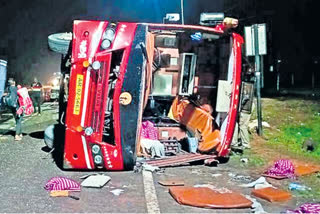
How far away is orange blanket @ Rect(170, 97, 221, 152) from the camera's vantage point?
27.2ft

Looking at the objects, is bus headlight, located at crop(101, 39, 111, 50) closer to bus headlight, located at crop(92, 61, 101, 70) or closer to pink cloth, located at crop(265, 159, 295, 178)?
bus headlight, located at crop(92, 61, 101, 70)

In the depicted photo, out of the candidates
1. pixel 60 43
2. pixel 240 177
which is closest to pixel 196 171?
pixel 240 177

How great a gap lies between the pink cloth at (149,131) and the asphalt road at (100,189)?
1.28 meters

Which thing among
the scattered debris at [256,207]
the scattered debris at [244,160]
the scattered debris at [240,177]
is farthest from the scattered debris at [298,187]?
the scattered debris at [244,160]

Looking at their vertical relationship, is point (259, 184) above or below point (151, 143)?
below

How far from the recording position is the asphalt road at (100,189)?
17.2 feet

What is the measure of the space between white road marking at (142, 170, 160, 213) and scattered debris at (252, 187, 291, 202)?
1.34 metres

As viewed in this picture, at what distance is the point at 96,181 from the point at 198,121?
3127mm

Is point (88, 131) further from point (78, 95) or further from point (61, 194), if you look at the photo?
point (61, 194)

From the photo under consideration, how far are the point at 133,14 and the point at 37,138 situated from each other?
28306mm

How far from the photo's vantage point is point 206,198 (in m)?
5.61

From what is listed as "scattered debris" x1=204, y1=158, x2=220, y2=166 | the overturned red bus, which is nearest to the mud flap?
the overturned red bus

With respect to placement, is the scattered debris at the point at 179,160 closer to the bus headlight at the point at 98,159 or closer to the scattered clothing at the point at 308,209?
the bus headlight at the point at 98,159

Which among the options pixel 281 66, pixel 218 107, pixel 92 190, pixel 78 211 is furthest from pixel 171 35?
pixel 281 66
